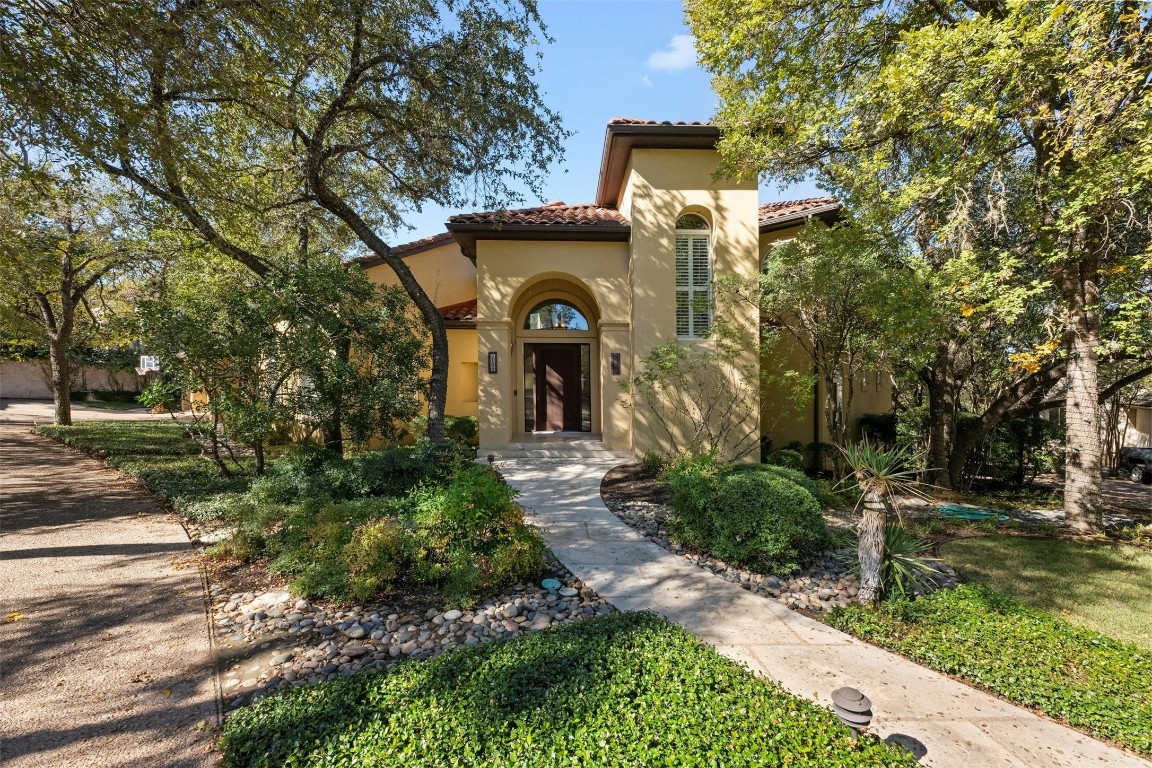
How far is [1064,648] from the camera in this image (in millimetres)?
3807

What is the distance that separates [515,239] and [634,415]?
5130mm

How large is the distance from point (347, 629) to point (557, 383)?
10299 millimetres

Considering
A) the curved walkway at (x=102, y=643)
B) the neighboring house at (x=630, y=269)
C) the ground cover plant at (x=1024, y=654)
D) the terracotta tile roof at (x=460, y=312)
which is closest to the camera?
the curved walkway at (x=102, y=643)

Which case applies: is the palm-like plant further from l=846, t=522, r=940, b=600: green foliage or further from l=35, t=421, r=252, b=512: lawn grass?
l=35, t=421, r=252, b=512: lawn grass

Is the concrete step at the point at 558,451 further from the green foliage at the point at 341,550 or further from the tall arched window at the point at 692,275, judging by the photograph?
the green foliage at the point at 341,550

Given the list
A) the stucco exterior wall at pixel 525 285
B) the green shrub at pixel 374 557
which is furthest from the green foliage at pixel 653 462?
the green shrub at pixel 374 557

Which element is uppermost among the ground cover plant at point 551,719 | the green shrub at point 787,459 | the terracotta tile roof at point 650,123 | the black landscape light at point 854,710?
the terracotta tile roof at point 650,123

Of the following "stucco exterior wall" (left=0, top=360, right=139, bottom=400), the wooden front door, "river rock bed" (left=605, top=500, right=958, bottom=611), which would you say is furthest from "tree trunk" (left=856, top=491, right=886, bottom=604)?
"stucco exterior wall" (left=0, top=360, right=139, bottom=400)

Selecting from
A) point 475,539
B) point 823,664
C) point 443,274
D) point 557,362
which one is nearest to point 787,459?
point 557,362

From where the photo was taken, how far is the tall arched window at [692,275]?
10.9 meters

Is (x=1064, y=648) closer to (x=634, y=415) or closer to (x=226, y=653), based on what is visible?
(x=226, y=653)

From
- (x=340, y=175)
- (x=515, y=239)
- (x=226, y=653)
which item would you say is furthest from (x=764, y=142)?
(x=226, y=653)

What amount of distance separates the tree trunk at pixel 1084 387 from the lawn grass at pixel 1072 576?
848mm

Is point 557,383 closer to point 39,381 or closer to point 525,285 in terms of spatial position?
point 525,285
